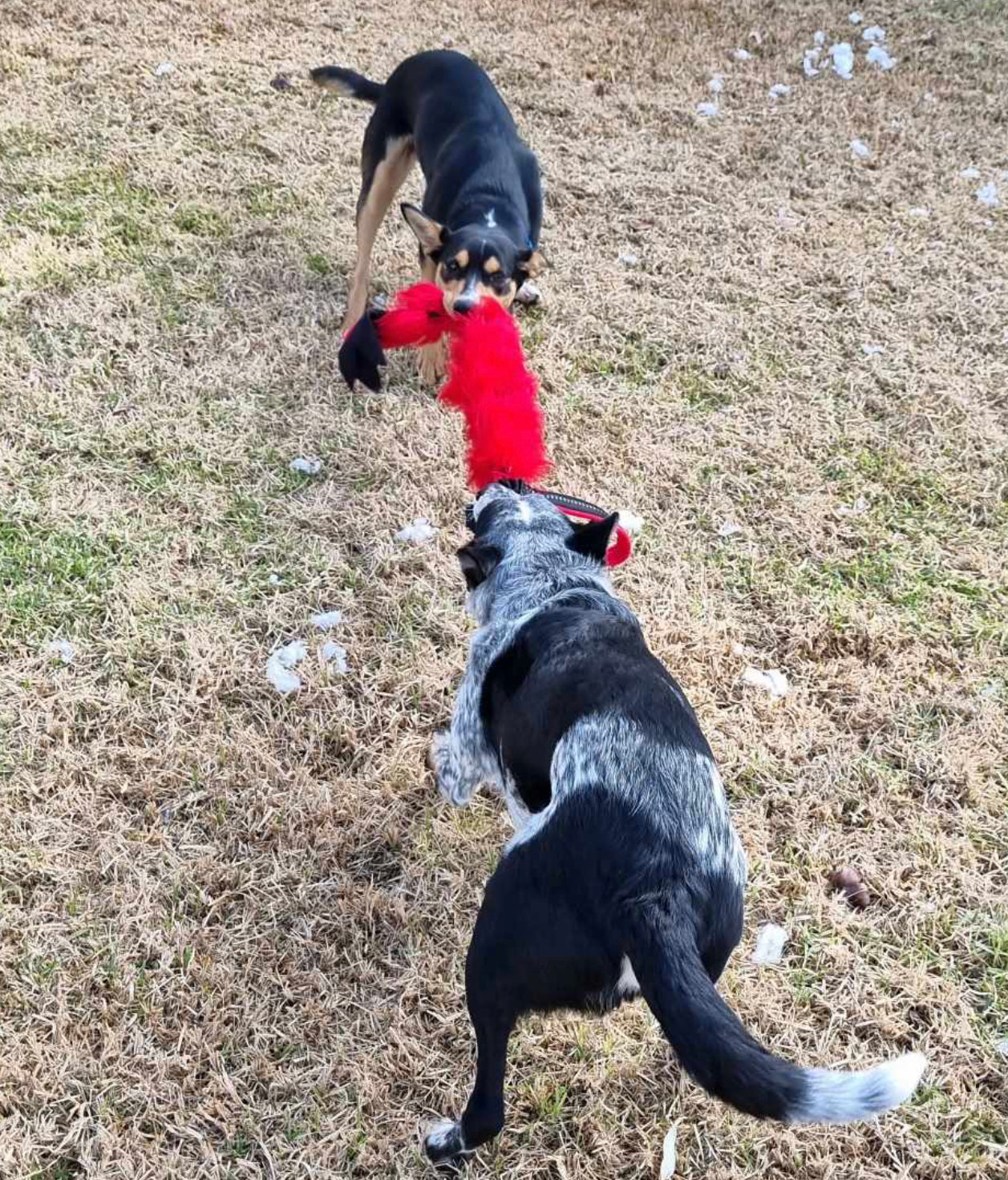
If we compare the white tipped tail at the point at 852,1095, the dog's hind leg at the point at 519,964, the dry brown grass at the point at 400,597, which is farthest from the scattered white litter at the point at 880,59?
the white tipped tail at the point at 852,1095

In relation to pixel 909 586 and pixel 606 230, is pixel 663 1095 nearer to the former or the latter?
pixel 909 586

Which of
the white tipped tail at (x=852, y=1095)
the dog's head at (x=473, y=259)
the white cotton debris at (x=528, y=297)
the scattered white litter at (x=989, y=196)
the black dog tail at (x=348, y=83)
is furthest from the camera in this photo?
the scattered white litter at (x=989, y=196)

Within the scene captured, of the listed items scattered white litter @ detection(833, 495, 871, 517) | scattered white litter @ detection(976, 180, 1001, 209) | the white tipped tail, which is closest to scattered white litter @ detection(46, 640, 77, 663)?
the white tipped tail

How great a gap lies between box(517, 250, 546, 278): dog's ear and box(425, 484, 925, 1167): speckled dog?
2136 mm

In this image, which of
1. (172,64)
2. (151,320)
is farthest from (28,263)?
(172,64)

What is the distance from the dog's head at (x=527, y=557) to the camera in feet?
8.90

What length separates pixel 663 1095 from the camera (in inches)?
97.1

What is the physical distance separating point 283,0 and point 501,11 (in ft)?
5.76

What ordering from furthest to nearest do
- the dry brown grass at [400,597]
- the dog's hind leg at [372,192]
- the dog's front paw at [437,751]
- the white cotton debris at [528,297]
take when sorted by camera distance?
the white cotton debris at [528,297], the dog's hind leg at [372,192], the dog's front paw at [437,751], the dry brown grass at [400,597]

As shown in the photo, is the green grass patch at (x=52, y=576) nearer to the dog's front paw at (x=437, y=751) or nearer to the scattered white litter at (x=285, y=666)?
the scattered white litter at (x=285, y=666)

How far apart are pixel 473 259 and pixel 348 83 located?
203cm

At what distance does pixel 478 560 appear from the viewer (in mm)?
2775

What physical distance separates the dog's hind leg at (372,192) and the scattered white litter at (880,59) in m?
4.72

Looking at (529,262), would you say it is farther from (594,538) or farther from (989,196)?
(989,196)
